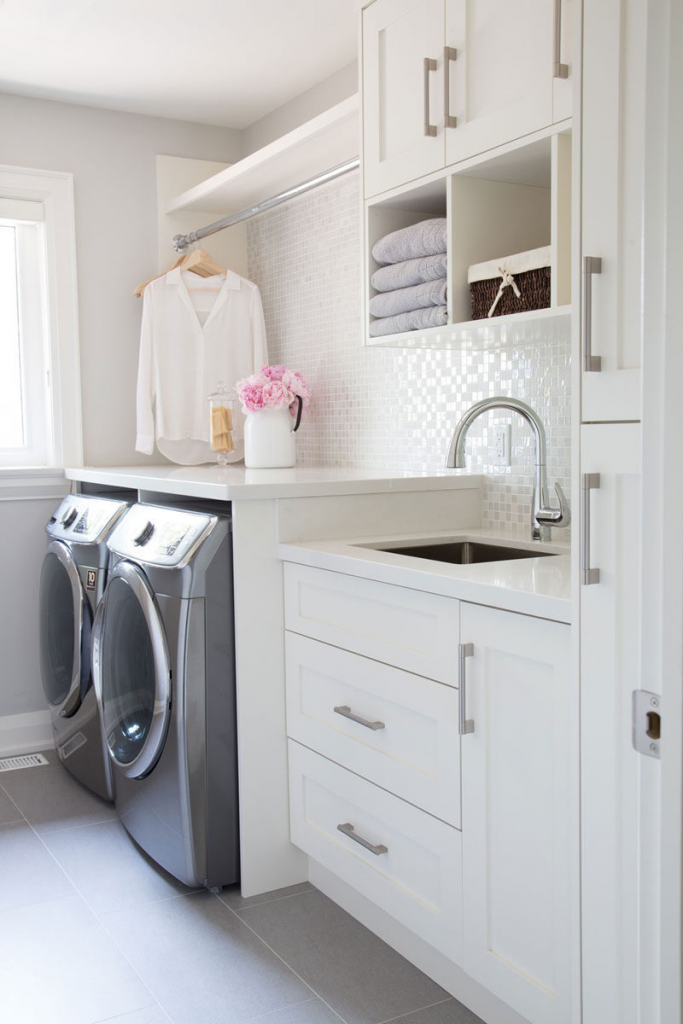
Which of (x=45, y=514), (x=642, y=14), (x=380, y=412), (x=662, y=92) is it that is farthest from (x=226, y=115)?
(x=662, y=92)

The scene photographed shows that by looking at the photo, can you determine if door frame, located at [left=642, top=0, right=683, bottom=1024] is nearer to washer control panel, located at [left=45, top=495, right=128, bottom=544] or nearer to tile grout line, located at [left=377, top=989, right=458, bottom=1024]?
tile grout line, located at [left=377, top=989, right=458, bottom=1024]

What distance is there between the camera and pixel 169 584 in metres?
2.18

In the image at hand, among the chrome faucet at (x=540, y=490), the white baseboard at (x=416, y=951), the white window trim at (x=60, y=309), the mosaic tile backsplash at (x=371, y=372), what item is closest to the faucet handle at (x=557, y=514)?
the chrome faucet at (x=540, y=490)

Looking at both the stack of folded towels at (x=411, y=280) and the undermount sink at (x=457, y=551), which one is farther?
the undermount sink at (x=457, y=551)

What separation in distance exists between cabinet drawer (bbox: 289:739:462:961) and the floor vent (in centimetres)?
133

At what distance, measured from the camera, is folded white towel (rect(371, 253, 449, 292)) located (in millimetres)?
2088

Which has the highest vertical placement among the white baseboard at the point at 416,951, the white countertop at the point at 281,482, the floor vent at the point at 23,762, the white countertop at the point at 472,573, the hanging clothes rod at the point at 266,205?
the hanging clothes rod at the point at 266,205

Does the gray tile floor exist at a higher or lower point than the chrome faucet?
lower

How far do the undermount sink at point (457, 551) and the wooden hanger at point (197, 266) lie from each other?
1623mm

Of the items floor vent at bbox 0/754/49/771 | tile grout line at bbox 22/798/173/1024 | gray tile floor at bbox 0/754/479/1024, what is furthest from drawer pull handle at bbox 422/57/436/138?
floor vent at bbox 0/754/49/771

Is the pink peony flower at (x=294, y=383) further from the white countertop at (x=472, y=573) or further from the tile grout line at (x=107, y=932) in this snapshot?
the tile grout line at (x=107, y=932)

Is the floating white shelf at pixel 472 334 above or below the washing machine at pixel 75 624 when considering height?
above

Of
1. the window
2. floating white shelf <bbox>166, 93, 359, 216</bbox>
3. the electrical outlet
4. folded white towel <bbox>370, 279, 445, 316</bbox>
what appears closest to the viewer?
folded white towel <bbox>370, 279, 445, 316</bbox>

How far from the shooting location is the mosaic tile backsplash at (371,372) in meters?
2.28
